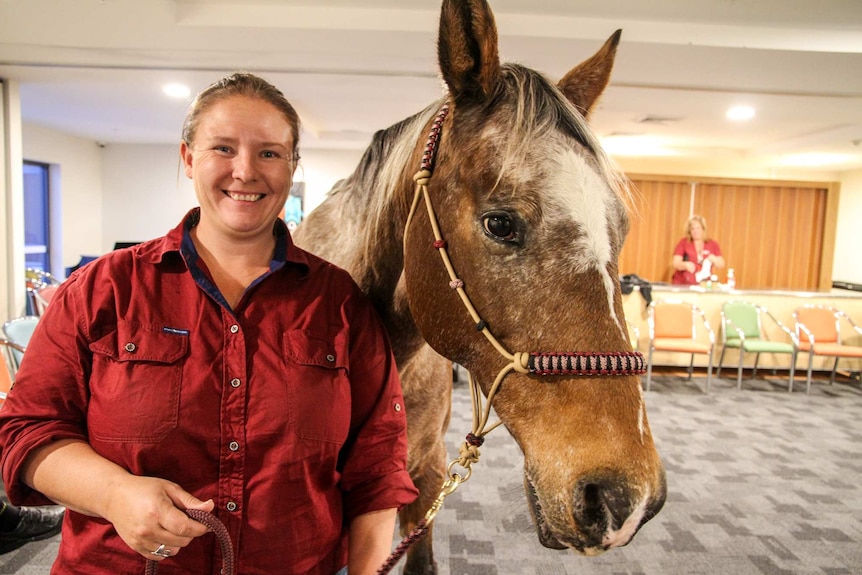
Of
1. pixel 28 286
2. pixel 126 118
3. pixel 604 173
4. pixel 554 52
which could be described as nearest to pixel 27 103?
pixel 126 118

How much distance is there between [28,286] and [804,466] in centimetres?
663

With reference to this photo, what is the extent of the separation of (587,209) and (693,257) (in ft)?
23.4

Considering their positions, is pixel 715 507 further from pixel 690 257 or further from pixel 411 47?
pixel 690 257

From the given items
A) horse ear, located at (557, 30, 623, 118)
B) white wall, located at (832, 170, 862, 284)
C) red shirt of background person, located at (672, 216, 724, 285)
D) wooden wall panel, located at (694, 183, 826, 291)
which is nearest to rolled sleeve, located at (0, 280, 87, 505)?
horse ear, located at (557, 30, 623, 118)

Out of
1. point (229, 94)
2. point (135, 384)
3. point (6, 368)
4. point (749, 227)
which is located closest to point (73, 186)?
point (6, 368)

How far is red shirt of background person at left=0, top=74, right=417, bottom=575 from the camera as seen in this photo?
74 centimetres

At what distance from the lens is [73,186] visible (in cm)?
835

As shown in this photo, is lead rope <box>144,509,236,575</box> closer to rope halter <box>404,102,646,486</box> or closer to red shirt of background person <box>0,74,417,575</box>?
red shirt of background person <box>0,74,417,575</box>

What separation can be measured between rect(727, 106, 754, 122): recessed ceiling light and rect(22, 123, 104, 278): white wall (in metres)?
8.82

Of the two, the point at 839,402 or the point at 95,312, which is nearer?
the point at 95,312

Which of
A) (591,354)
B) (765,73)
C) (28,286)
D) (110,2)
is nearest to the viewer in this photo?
(591,354)

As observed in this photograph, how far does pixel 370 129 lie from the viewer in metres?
7.43

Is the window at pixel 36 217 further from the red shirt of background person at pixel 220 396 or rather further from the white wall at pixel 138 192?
the red shirt of background person at pixel 220 396

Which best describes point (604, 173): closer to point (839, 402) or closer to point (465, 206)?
point (465, 206)
